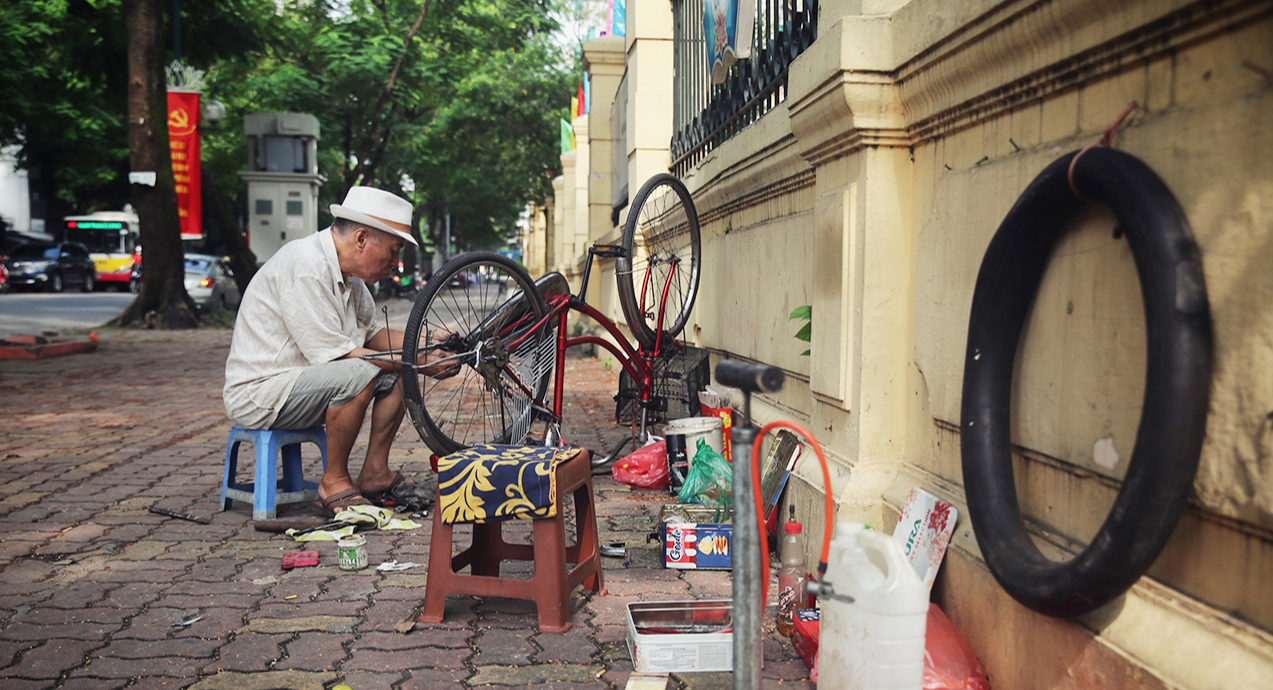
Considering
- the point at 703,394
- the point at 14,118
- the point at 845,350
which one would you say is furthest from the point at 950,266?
the point at 14,118

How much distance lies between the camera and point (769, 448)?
4.22 meters


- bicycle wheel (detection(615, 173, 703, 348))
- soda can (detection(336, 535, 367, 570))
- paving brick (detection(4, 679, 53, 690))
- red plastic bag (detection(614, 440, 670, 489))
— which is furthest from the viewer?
bicycle wheel (detection(615, 173, 703, 348))

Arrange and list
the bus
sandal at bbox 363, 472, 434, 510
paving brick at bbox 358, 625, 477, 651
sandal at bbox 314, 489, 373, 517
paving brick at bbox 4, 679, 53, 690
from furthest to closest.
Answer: the bus, sandal at bbox 363, 472, 434, 510, sandal at bbox 314, 489, 373, 517, paving brick at bbox 358, 625, 477, 651, paving brick at bbox 4, 679, 53, 690

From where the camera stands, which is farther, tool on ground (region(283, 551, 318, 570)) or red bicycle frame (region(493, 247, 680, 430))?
red bicycle frame (region(493, 247, 680, 430))

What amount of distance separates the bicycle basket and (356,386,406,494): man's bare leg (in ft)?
4.96

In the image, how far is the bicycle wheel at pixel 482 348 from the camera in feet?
13.2

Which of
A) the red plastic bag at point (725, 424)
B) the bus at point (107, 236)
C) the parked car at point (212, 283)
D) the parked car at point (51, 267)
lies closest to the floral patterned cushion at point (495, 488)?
the red plastic bag at point (725, 424)

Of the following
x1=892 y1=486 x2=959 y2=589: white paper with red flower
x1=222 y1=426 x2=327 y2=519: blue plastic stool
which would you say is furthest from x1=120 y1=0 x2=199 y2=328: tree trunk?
x1=892 y1=486 x2=959 y2=589: white paper with red flower

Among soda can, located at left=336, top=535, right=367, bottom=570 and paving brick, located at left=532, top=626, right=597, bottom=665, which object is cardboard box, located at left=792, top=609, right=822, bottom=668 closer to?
paving brick, located at left=532, top=626, right=597, bottom=665

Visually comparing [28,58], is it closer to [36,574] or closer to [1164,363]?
[36,574]

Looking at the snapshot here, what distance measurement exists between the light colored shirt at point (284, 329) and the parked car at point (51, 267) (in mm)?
31161

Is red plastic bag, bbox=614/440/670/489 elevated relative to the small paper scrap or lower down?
elevated

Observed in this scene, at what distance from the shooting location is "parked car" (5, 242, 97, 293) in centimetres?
3003

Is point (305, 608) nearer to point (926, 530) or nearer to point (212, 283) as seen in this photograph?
point (926, 530)
